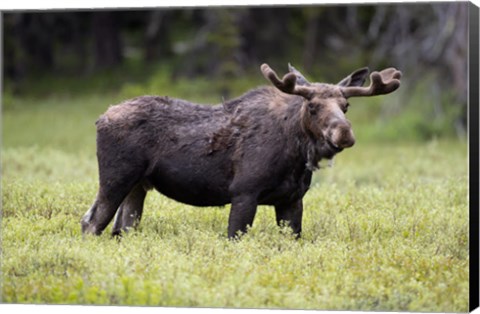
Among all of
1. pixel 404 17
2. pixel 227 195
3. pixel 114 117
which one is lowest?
pixel 227 195

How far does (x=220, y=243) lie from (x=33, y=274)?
1631 millimetres

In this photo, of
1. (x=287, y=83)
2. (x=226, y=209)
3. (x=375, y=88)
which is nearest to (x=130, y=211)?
(x=226, y=209)

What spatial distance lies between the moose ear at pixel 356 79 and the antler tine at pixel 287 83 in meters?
0.54

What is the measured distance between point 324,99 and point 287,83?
0.37 meters

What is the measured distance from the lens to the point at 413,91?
20.6m

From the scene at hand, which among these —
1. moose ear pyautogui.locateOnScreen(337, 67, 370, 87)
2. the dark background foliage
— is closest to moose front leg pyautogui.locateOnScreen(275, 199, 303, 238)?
moose ear pyautogui.locateOnScreen(337, 67, 370, 87)

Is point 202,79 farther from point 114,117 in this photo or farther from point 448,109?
point 114,117

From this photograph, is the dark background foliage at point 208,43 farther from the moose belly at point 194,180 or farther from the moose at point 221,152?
the moose belly at point 194,180

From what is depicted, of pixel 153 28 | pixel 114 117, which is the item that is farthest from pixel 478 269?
pixel 153 28

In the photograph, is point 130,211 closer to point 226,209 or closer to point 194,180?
point 194,180

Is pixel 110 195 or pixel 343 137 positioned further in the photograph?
pixel 110 195

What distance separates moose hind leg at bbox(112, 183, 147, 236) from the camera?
995 centimetres

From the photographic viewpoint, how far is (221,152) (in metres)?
9.53

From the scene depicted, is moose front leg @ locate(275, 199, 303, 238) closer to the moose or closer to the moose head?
the moose
